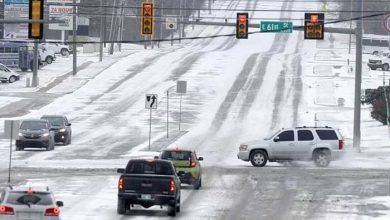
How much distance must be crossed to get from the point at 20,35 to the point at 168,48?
871 inches

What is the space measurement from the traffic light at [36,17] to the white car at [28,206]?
1199 centimetres

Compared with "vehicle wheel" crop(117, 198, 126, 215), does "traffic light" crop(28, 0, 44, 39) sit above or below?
above

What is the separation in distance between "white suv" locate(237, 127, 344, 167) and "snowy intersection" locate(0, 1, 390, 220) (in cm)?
70

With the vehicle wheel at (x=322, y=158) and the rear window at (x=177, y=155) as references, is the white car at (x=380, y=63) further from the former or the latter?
the rear window at (x=177, y=155)

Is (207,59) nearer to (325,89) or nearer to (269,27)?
(325,89)

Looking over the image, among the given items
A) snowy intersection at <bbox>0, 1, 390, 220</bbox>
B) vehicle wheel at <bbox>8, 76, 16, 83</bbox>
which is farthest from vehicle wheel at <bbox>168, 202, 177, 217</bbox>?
vehicle wheel at <bbox>8, 76, 16, 83</bbox>

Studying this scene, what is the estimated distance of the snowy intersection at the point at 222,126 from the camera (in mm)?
33250

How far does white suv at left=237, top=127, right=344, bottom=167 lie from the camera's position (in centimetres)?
4594

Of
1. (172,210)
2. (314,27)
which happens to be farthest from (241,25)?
(172,210)

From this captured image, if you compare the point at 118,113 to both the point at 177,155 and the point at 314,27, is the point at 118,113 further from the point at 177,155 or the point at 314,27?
the point at 177,155

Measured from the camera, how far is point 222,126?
6712 centimetres

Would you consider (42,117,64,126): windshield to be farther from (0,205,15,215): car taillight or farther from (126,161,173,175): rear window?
(0,205,15,215): car taillight

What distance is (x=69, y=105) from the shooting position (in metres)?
76.1

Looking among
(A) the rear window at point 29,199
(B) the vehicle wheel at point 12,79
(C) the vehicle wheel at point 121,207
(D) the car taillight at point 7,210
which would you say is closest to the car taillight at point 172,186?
(C) the vehicle wheel at point 121,207
